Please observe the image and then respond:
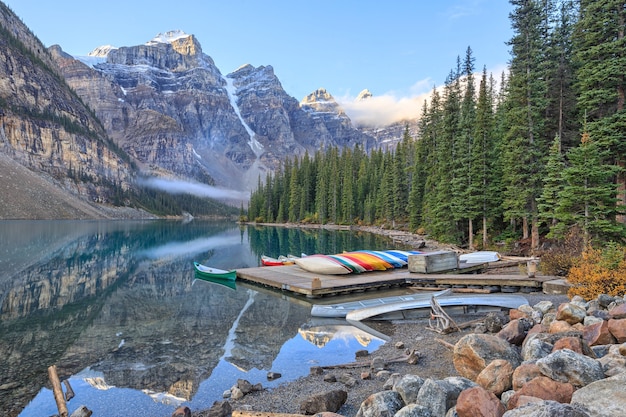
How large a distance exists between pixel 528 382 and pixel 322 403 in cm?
349

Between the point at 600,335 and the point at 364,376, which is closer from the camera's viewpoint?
the point at 600,335

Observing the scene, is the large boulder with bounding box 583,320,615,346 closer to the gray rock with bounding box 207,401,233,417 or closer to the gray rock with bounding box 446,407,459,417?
the gray rock with bounding box 446,407,459,417

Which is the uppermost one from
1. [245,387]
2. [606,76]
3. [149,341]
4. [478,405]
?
[606,76]

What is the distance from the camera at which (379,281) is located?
21.6 meters

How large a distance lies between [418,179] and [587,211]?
132 ft

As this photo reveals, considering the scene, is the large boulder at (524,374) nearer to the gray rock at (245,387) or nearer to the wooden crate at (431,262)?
the gray rock at (245,387)

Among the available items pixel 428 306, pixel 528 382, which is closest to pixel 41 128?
pixel 428 306

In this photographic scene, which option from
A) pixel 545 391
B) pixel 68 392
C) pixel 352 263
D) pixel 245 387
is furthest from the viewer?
pixel 352 263

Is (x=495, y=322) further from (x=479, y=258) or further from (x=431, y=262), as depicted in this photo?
(x=479, y=258)

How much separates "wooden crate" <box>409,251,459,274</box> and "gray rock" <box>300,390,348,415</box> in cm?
1617

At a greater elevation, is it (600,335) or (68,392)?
(600,335)

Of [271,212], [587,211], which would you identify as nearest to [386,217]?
[271,212]

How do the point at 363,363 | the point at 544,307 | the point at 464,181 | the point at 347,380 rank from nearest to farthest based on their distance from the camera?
the point at 347,380 → the point at 363,363 → the point at 544,307 → the point at 464,181

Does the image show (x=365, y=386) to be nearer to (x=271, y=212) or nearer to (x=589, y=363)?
(x=589, y=363)
